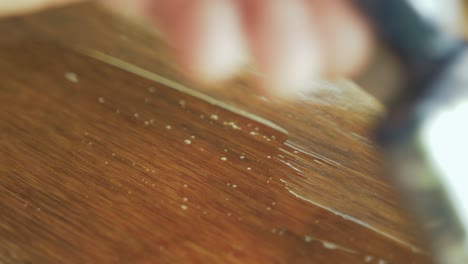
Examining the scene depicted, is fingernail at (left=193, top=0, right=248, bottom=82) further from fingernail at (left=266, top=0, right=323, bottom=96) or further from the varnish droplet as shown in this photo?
the varnish droplet

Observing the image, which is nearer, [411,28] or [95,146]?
[411,28]

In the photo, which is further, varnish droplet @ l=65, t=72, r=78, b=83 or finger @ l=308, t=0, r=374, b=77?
varnish droplet @ l=65, t=72, r=78, b=83

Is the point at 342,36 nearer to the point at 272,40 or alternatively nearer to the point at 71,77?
the point at 272,40

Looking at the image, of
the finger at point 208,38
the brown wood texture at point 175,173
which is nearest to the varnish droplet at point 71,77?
the brown wood texture at point 175,173

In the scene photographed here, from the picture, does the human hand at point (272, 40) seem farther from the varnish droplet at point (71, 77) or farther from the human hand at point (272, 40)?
the varnish droplet at point (71, 77)

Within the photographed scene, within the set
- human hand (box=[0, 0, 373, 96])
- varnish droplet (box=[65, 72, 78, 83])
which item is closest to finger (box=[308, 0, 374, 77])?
human hand (box=[0, 0, 373, 96])

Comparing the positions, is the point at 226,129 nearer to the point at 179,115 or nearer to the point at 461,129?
the point at 179,115

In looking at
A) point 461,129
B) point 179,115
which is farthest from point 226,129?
point 461,129
